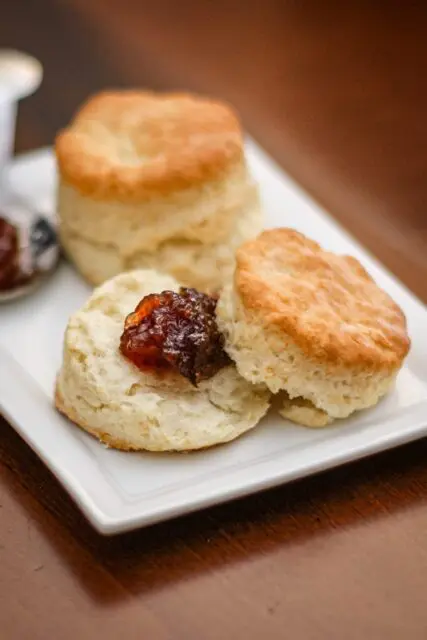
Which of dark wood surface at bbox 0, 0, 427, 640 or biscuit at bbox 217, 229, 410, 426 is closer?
dark wood surface at bbox 0, 0, 427, 640

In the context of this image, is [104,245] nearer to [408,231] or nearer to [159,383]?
[159,383]

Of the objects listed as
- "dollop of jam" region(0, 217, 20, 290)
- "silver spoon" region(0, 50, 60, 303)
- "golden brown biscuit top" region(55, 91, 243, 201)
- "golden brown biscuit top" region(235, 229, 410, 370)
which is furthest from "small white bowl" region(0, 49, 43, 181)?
"golden brown biscuit top" region(235, 229, 410, 370)

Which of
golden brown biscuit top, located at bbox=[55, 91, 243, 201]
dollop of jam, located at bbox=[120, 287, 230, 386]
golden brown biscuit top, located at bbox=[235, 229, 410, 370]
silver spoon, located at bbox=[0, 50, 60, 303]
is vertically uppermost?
golden brown biscuit top, located at bbox=[235, 229, 410, 370]

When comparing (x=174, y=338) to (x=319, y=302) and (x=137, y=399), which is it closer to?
(x=137, y=399)

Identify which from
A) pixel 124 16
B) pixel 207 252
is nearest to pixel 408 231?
pixel 207 252

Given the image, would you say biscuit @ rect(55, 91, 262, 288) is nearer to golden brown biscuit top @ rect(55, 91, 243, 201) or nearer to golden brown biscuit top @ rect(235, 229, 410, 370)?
golden brown biscuit top @ rect(55, 91, 243, 201)

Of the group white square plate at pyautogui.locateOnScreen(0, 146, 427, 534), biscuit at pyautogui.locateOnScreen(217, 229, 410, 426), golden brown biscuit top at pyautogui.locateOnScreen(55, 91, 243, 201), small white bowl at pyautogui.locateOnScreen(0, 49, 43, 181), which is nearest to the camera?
white square plate at pyautogui.locateOnScreen(0, 146, 427, 534)

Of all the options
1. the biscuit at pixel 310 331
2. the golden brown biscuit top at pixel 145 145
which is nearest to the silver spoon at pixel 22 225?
the golden brown biscuit top at pixel 145 145
